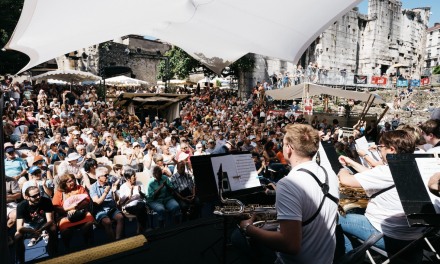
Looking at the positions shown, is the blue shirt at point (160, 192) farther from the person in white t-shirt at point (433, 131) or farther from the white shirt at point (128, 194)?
the person in white t-shirt at point (433, 131)

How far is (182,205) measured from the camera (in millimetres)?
4934

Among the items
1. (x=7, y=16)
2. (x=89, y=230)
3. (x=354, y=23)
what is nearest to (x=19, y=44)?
Result: (x=89, y=230)

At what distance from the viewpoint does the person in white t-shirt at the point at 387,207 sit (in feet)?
8.07

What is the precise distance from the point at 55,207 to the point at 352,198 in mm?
4510

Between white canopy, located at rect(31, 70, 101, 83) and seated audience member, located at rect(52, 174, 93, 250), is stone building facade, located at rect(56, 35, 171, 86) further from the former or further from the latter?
seated audience member, located at rect(52, 174, 93, 250)

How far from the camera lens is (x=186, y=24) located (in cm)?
268

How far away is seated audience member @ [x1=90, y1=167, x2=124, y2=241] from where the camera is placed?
13.8ft

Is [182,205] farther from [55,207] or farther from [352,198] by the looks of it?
[352,198]

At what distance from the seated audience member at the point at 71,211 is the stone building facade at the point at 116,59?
695 inches

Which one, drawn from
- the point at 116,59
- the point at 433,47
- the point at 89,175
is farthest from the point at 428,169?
the point at 433,47

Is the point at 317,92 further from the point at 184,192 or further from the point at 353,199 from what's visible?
the point at 184,192

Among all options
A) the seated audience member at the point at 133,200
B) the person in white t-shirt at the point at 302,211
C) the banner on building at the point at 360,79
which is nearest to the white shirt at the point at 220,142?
the seated audience member at the point at 133,200

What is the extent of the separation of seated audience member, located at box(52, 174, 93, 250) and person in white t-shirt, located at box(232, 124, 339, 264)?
9.95 feet

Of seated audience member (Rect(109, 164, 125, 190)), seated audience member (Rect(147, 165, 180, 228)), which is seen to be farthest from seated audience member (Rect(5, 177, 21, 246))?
seated audience member (Rect(147, 165, 180, 228))
